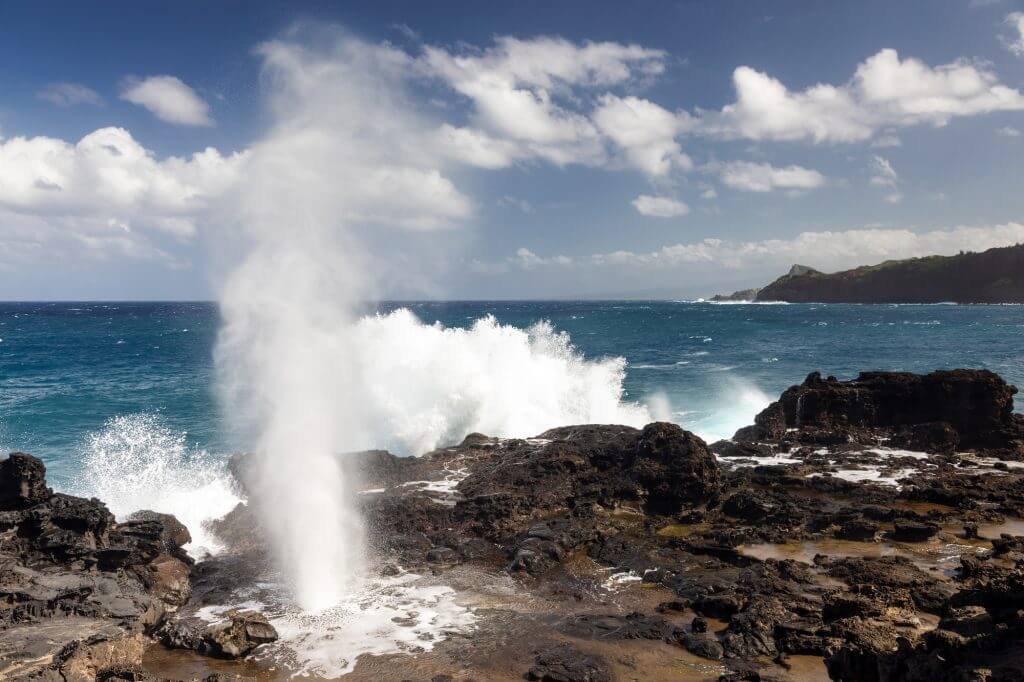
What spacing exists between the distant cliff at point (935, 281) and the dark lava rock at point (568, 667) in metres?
176

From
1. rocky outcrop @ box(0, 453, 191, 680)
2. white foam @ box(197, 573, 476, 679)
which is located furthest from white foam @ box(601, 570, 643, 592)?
rocky outcrop @ box(0, 453, 191, 680)

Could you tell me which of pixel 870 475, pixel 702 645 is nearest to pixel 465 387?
pixel 870 475

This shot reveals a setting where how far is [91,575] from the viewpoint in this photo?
39.1 feet

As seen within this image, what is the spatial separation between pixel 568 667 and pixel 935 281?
188m

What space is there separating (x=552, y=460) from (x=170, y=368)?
43726 mm

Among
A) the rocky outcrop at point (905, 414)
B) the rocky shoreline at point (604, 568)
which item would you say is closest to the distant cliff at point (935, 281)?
the rocky outcrop at point (905, 414)

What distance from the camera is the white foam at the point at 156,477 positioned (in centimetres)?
1950

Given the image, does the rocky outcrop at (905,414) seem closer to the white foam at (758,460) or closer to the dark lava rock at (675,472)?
the white foam at (758,460)

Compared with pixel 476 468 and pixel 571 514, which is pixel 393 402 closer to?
pixel 476 468

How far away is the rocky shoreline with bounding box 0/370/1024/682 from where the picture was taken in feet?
32.0

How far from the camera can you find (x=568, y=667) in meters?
10.0

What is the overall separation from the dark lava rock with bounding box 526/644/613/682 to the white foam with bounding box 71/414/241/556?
35.4 ft

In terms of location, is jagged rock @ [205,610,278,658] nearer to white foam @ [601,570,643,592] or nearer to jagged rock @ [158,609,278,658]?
jagged rock @ [158,609,278,658]

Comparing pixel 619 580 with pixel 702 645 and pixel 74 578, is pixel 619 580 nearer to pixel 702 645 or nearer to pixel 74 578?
pixel 702 645
